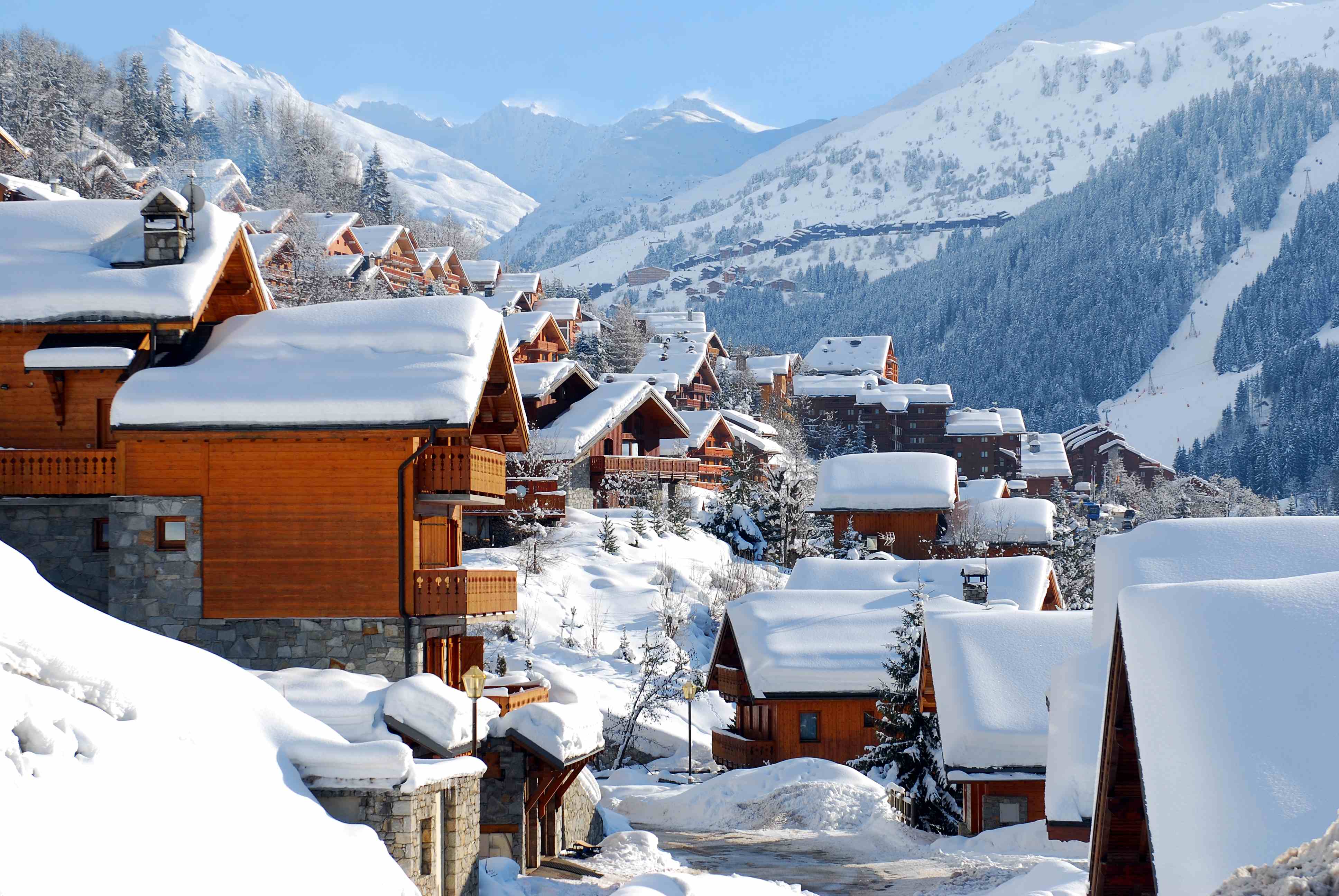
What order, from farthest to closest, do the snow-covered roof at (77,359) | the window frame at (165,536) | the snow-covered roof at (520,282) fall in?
the snow-covered roof at (520,282) < the snow-covered roof at (77,359) < the window frame at (165,536)

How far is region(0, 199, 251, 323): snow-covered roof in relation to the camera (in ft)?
84.4

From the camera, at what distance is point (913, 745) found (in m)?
32.1

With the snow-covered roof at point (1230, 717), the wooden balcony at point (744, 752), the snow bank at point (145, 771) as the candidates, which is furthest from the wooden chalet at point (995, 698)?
the snow-covered roof at point (1230, 717)

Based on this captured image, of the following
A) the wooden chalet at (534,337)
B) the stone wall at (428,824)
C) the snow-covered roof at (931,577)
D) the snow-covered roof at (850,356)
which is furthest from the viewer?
the snow-covered roof at (850,356)

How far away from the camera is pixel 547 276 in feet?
547

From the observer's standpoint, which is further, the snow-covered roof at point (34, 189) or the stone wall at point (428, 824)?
the snow-covered roof at point (34, 189)

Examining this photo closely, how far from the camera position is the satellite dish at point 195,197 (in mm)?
26531

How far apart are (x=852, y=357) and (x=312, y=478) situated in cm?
11740

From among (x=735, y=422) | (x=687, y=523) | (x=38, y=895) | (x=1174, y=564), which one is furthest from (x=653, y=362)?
(x=38, y=895)

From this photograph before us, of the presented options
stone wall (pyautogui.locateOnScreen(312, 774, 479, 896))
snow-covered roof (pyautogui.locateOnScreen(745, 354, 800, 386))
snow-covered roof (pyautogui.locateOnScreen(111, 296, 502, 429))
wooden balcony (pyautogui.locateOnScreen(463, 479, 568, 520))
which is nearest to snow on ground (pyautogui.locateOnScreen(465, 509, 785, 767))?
wooden balcony (pyautogui.locateOnScreen(463, 479, 568, 520))

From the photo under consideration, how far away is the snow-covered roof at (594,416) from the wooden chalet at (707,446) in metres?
4.18

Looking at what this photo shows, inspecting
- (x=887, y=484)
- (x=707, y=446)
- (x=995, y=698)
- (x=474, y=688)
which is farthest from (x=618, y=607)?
(x=707, y=446)

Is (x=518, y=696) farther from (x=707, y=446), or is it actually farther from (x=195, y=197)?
(x=707, y=446)

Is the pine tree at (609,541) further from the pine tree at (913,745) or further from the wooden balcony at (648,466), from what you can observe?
the pine tree at (913,745)
